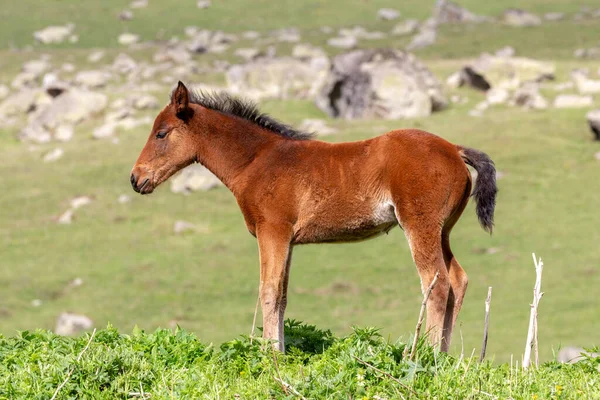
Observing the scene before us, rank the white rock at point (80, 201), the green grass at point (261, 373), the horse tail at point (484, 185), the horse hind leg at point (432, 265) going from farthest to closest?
the white rock at point (80, 201)
the horse tail at point (484, 185)
the horse hind leg at point (432, 265)
the green grass at point (261, 373)

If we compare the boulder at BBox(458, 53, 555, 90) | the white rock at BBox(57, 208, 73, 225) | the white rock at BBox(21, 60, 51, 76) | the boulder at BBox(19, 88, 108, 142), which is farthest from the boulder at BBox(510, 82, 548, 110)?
the white rock at BBox(21, 60, 51, 76)

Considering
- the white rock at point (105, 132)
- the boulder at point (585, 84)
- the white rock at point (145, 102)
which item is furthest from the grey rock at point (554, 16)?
the white rock at point (105, 132)

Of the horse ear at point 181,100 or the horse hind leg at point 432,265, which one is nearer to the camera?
the horse hind leg at point 432,265

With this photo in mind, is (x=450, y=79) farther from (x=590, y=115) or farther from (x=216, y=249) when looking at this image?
(x=216, y=249)

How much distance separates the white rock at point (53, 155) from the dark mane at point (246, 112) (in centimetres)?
3174

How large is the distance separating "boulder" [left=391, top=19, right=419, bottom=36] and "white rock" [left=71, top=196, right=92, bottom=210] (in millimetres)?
51469

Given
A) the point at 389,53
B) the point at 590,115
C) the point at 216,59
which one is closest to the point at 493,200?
the point at 590,115

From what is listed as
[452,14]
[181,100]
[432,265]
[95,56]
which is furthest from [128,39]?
[432,265]

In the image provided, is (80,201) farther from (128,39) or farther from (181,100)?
(128,39)

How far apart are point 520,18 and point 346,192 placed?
75.5 m

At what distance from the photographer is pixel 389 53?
153ft

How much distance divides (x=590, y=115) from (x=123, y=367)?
31193 mm

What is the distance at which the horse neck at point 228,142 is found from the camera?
9.51m

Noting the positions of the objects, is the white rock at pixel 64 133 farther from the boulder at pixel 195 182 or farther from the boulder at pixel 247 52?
the boulder at pixel 247 52
